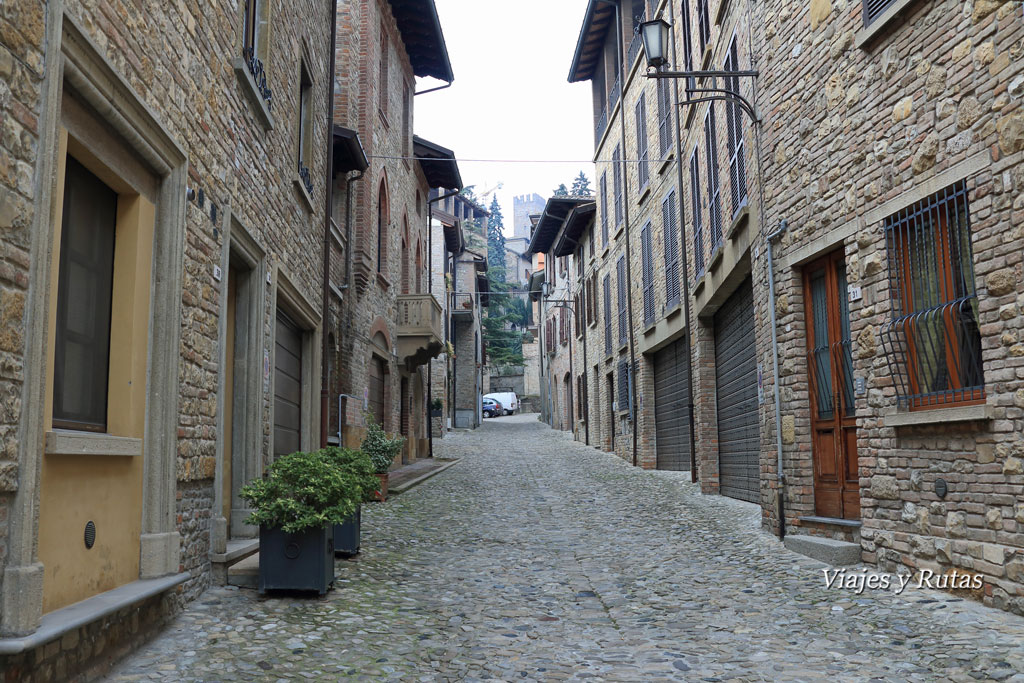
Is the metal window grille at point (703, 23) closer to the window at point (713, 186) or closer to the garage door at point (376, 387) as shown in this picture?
the window at point (713, 186)

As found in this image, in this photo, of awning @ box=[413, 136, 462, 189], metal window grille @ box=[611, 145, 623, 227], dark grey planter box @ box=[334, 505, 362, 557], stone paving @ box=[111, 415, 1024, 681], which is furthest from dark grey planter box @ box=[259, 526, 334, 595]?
metal window grille @ box=[611, 145, 623, 227]

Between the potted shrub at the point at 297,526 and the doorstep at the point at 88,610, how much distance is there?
2.11 feet

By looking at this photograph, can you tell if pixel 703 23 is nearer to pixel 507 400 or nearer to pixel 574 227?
pixel 574 227

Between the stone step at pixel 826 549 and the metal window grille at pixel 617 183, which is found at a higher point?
the metal window grille at pixel 617 183

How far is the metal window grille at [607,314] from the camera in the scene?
2156 cm

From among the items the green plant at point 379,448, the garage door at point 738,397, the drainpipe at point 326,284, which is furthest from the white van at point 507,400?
the drainpipe at point 326,284

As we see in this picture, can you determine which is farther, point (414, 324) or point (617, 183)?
point (617, 183)

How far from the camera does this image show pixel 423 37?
1809 cm

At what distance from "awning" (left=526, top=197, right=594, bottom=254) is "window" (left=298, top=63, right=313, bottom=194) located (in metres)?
14.8

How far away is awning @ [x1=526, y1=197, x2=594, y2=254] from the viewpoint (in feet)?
83.6

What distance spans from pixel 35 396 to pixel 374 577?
3598 millimetres

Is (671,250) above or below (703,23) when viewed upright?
below

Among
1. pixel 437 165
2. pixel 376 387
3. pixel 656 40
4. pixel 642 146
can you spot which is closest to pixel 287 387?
pixel 656 40

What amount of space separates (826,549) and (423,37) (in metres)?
14.6
